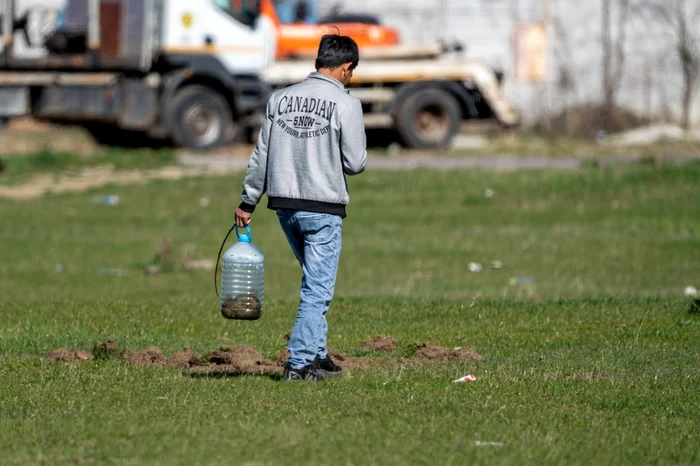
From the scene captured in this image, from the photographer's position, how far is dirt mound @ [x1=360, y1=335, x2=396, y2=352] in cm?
904

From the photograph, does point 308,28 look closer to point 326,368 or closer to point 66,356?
point 66,356

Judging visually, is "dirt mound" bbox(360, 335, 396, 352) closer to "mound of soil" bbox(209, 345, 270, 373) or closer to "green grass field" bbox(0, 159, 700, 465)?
"green grass field" bbox(0, 159, 700, 465)

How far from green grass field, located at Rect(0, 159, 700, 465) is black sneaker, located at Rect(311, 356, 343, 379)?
12 centimetres

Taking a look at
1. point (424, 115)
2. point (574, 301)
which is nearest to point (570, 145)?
point (424, 115)

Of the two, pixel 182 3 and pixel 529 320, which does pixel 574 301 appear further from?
pixel 182 3

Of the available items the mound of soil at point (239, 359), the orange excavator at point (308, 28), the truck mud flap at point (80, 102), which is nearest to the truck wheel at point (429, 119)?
the orange excavator at point (308, 28)

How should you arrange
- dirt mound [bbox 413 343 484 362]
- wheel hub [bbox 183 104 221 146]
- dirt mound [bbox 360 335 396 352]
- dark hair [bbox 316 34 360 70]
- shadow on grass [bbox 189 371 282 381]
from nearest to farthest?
1. dark hair [bbox 316 34 360 70]
2. shadow on grass [bbox 189 371 282 381]
3. dirt mound [bbox 413 343 484 362]
4. dirt mound [bbox 360 335 396 352]
5. wheel hub [bbox 183 104 221 146]

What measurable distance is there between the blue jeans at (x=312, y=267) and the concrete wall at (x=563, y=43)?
89.3 feet

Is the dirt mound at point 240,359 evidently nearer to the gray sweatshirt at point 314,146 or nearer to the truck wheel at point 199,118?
the gray sweatshirt at point 314,146

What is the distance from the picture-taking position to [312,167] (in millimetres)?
7219

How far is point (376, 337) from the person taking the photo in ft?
30.5

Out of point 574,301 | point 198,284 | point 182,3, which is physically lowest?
point 198,284

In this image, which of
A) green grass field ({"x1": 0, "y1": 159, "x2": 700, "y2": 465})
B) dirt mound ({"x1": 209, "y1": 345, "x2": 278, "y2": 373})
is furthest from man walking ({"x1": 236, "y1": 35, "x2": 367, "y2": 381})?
dirt mound ({"x1": 209, "y1": 345, "x2": 278, "y2": 373})

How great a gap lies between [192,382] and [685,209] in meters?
14.9
